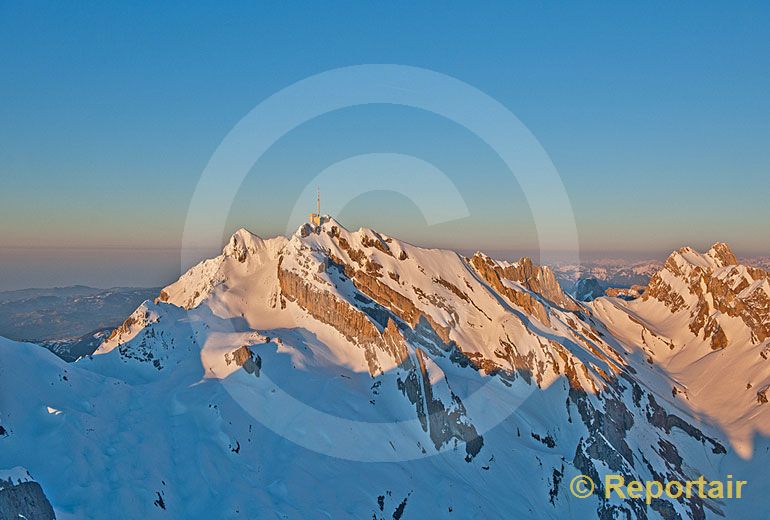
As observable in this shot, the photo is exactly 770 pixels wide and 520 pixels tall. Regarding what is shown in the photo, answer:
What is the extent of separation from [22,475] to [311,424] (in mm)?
62733

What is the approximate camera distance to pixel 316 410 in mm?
125000

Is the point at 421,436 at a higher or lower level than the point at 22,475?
lower

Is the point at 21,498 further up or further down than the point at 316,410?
further up

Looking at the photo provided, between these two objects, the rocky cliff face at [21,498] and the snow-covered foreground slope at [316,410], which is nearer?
the rocky cliff face at [21,498]

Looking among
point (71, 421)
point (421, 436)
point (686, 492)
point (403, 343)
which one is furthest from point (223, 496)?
point (686, 492)

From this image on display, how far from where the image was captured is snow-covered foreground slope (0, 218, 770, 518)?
9056cm

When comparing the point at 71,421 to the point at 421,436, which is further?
the point at 421,436

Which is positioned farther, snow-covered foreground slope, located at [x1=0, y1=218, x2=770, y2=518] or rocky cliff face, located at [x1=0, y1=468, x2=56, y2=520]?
snow-covered foreground slope, located at [x1=0, y1=218, x2=770, y2=518]

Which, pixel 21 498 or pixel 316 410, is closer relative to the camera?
pixel 21 498

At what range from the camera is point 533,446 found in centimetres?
16500

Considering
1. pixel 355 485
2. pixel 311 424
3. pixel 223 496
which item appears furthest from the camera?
pixel 311 424

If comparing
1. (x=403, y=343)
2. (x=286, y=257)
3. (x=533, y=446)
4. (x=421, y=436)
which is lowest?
(x=533, y=446)

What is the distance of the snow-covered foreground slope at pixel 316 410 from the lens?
9056 cm

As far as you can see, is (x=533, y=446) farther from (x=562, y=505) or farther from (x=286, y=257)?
(x=286, y=257)
